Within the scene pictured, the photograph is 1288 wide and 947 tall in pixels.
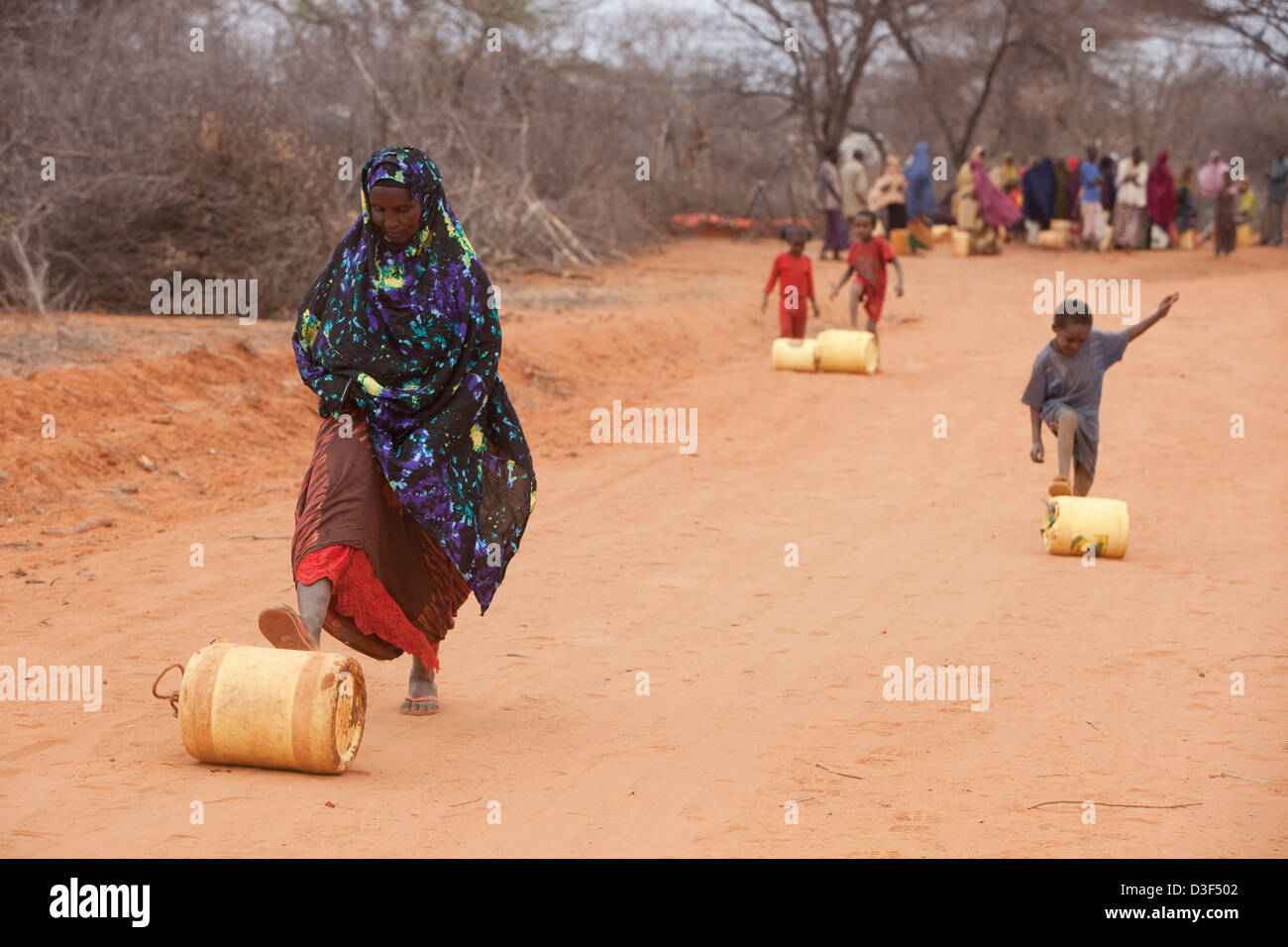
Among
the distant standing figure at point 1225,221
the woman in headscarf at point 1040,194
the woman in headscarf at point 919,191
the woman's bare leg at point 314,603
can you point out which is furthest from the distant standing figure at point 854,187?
the woman's bare leg at point 314,603

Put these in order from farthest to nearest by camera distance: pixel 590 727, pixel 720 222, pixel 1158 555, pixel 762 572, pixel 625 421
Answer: pixel 720 222, pixel 625 421, pixel 1158 555, pixel 762 572, pixel 590 727

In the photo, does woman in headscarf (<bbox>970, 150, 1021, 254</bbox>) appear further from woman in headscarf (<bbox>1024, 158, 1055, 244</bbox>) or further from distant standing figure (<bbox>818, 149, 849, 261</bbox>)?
distant standing figure (<bbox>818, 149, 849, 261</bbox>)

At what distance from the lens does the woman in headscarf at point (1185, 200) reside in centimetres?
2961

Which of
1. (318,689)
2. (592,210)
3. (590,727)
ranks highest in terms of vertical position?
(592,210)

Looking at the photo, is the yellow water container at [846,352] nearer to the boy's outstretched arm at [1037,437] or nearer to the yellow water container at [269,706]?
the boy's outstretched arm at [1037,437]

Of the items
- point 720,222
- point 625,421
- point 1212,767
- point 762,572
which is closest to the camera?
point 1212,767

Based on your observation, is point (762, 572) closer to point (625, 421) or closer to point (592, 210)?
point (625, 421)

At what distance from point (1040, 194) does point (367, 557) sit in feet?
89.8

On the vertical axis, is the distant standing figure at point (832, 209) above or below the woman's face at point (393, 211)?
above

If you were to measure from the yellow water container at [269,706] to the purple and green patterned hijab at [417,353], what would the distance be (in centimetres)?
73

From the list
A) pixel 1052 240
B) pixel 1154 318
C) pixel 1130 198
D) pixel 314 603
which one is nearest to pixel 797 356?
pixel 1154 318

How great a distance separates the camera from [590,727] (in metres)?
5.28
